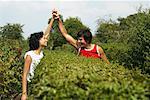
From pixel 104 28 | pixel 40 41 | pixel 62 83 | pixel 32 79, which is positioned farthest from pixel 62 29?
pixel 104 28

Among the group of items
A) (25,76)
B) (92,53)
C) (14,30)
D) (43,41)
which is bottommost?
(25,76)

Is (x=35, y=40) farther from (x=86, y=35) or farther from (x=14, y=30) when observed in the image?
(x=14, y=30)

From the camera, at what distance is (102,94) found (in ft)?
14.5

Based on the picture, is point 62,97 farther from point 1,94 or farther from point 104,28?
point 104,28

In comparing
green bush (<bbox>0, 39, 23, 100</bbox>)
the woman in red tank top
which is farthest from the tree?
the woman in red tank top

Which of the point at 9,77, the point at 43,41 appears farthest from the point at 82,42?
the point at 9,77

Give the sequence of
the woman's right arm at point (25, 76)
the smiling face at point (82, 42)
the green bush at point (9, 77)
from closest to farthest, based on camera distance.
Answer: the woman's right arm at point (25, 76)
the smiling face at point (82, 42)
the green bush at point (9, 77)

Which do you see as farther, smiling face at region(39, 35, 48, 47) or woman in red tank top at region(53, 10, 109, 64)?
woman in red tank top at region(53, 10, 109, 64)

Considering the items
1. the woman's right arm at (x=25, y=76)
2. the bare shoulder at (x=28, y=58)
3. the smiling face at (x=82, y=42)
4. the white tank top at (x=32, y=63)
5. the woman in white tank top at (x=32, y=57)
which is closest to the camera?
the woman's right arm at (x=25, y=76)

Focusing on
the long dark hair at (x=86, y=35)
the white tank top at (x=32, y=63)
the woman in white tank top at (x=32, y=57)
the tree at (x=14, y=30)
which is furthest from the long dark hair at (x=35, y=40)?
the tree at (x=14, y=30)

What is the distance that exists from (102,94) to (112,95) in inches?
4.2

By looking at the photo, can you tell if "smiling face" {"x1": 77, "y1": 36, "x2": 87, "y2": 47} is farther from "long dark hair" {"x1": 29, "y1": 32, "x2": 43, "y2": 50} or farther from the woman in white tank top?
"long dark hair" {"x1": 29, "y1": 32, "x2": 43, "y2": 50}

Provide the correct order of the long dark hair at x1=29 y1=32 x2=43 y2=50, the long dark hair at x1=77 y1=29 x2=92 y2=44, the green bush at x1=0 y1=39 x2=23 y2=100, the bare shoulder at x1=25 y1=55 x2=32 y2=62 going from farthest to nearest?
1. the green bush at x1=0 y1=39 x2=23 y2=100
2. the long dark hair at x1=77 y1=29 x2=92 y2=44
3. the long dark hair at x1=29 y1=32 x2=43 y2=50
4. the bare shoulder at x1=25 y1=55 x2=32 y2=62

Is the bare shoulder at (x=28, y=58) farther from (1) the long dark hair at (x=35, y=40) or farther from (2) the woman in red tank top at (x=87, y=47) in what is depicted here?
(2) the woman in red tank top at (x=87, y=47)
